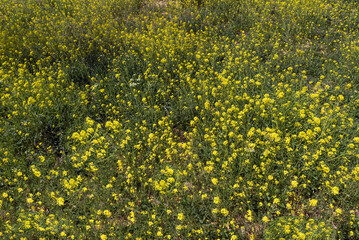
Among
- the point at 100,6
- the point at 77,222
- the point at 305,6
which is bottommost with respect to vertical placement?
the point at 77,222

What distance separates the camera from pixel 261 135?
361 cm

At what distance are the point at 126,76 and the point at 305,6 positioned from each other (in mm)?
6317

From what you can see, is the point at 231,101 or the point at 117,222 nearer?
the point at 117,222

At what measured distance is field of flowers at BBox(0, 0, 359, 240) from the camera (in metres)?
3.02

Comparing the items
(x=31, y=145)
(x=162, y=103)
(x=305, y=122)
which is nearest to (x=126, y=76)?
(x=162, y=103)

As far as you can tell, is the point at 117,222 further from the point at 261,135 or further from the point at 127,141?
the point at 261,135

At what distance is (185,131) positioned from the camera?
4457 mm

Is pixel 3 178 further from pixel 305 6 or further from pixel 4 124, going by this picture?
pixel 305 6

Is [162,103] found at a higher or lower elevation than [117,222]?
higher

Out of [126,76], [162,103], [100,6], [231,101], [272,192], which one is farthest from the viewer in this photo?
[100,6]

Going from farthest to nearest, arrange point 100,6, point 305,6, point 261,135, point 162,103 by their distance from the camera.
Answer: point 100,6 < point 305,6 < point 162,103 < point 261,135

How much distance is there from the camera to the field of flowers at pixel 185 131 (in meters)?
3.02

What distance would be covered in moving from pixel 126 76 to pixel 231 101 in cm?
283

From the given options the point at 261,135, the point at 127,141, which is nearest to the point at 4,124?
the point at 127,141
